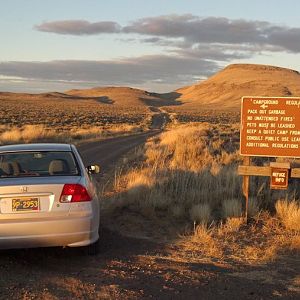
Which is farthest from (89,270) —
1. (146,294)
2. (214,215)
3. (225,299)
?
(214,215)

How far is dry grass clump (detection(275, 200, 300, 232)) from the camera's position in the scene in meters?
9.02

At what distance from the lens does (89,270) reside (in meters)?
6.53

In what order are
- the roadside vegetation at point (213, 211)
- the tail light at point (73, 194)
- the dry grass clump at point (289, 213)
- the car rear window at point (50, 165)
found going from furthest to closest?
the dry grass clump at point (289, 213) < the roadside vegetation at point (213, 211) < the car rear window at point (50, 165) < the tail light at point (73, 194)

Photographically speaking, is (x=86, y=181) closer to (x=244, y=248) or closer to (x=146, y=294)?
(x=146, y=294)

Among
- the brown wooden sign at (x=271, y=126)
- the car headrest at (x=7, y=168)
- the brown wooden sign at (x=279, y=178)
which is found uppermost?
the brown wooden sign at (x=271, y=126)

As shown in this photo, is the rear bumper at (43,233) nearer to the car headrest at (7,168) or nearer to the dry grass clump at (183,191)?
the car headrest at (7,168)

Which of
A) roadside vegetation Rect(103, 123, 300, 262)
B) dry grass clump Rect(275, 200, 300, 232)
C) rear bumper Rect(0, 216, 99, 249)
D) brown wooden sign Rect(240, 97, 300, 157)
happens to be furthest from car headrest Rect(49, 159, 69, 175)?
dry grass clump Rect(275, 200, 300, 232)

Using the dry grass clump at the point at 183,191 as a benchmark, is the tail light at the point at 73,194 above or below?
above

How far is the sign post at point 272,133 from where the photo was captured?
9414 mm

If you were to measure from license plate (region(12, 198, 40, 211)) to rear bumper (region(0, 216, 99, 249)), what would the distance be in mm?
156

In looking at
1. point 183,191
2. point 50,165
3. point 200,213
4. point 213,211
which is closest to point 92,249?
point 50,165

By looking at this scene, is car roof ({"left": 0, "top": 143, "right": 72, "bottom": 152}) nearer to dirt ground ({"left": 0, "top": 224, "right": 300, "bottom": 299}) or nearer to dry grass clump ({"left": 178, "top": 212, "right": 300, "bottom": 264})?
dirt ground ({"left": 0, "top": 224, "right": 300, "bottom": 299})

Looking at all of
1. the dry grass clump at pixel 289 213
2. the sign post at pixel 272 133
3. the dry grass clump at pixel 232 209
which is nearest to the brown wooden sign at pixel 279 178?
the sign post at pixel 272 133

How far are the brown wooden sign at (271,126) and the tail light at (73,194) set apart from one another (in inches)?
149
